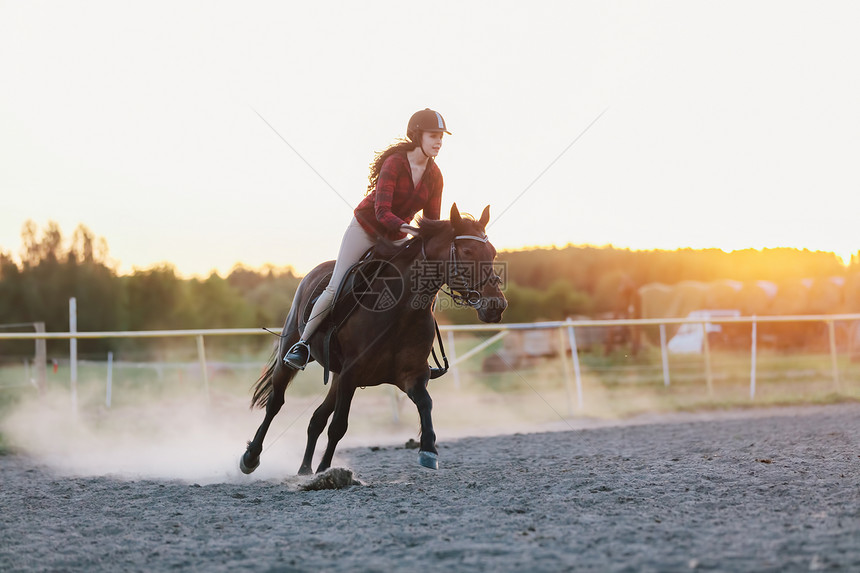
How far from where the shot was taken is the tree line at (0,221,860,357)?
693 inches

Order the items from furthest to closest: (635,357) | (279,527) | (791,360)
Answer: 1. (791,360)
2. (635,357)
3. (279,527)

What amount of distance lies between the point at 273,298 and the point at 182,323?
277cm

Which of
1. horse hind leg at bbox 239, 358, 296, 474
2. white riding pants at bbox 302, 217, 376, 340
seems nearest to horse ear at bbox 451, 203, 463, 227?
white riding pants at bbox 302, 217, 376, 340

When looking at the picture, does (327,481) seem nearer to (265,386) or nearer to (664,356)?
(265,386)

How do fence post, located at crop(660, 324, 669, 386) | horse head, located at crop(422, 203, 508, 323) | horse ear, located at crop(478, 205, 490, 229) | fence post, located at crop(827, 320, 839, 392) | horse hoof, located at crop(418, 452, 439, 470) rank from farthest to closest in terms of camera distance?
fence post, located at crop(827, 320, 839, 392)
fence post, located at crop(660, 324, 669, 386)
horse ear, located at crop(478, 205, 490, 229)
horse hoof, located at crop(418, 452, 439, 470)
horse head, located at crop(422, 203, 508, 323)

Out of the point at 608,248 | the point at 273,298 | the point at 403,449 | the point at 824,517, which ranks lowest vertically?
the point at 403,449

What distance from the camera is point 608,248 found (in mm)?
25828

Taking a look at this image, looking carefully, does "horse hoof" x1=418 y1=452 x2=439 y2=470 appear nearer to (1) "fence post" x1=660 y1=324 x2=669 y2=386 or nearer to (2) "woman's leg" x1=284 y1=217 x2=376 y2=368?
(2) "woman's leg" x1=284 y1=217 x2=376 y2=368

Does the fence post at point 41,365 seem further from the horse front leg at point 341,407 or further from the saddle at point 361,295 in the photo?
the horse front leg at point 341,407

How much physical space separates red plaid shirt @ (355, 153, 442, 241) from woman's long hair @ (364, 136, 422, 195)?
0.27 ft

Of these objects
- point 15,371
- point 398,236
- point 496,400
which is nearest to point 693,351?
point 496,400

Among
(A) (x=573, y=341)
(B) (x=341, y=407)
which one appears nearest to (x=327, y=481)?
(B) (x=341, y=407)

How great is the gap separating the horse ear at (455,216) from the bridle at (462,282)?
0.32 feet

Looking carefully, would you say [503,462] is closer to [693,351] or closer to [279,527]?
[279,527]
